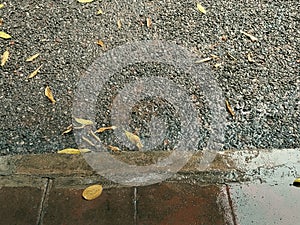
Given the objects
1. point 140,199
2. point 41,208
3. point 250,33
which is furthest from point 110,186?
point 250,33

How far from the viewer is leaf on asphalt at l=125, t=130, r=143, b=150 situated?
2.38 metres

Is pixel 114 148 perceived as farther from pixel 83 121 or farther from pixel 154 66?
pixel 154 66

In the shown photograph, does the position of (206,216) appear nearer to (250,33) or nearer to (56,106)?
(56,106)

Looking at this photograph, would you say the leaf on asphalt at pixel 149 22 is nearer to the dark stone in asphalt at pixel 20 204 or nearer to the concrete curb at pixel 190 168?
the concrete curb at pixel 190 168

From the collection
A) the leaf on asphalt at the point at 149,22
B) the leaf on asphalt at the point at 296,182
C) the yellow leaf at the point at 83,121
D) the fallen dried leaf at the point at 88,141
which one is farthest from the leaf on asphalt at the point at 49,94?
the leaf on asphalt at the point at 296,182

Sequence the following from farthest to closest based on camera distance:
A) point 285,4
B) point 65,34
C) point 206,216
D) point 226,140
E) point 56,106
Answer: point 285,4
point 65,34
point 56,106
point 226,140
point 206,216

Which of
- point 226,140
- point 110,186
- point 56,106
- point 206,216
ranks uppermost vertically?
point 56,106

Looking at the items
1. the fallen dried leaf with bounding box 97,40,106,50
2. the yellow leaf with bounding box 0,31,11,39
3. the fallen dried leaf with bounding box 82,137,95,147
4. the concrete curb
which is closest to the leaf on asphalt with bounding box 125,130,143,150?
the concrete curb

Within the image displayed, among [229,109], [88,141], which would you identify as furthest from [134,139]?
[229,109]

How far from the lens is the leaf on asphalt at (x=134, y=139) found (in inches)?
93.9

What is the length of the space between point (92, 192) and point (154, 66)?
3.43 ft

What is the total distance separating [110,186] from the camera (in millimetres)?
2156

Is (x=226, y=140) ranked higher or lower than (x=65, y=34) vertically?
lower

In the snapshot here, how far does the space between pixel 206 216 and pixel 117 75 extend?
45.0 inches
